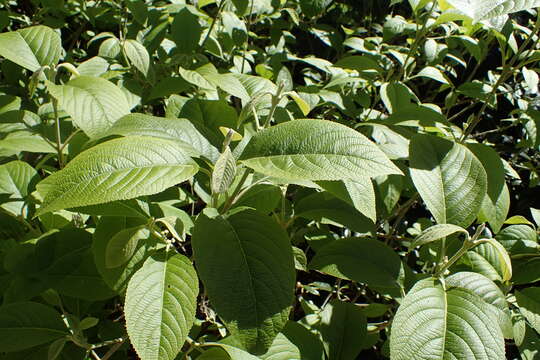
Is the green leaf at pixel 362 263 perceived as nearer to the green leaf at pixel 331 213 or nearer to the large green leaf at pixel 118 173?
the green leaf at pixel 331 213

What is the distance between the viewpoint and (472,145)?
67.4 inches

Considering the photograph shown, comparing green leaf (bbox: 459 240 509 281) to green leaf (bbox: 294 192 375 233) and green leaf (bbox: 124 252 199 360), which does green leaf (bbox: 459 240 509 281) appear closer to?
green leaf (bbox: 294 192 375 233)

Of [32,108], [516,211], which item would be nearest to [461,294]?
[32,108]

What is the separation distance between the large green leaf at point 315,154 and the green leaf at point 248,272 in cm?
14

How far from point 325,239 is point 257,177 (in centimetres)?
55

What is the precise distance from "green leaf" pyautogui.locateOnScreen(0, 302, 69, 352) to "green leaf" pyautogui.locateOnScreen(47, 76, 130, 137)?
48 centimetres

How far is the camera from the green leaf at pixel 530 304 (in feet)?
4.58

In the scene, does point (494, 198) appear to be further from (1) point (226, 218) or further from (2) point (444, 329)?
(1) point (226, 218)

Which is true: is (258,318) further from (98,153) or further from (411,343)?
(98,153)

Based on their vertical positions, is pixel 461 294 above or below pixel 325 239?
above

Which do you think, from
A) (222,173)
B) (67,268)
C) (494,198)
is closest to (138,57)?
(67,268)

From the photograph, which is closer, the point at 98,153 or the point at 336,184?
the point at 98,153

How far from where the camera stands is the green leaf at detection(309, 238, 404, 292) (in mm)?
1214

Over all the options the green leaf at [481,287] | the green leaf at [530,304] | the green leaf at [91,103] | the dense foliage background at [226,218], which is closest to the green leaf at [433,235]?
the dense foliage background at [226,218]
